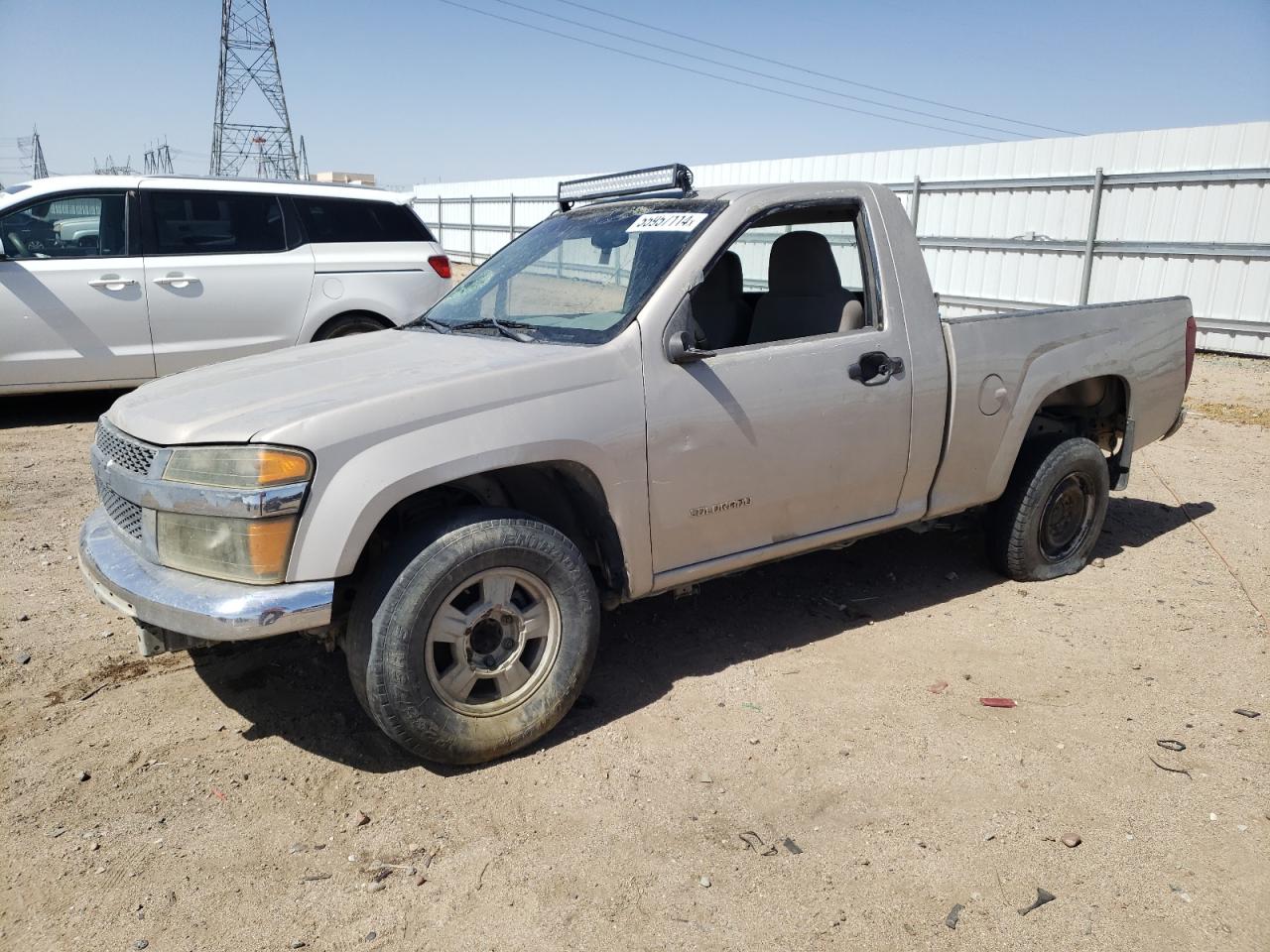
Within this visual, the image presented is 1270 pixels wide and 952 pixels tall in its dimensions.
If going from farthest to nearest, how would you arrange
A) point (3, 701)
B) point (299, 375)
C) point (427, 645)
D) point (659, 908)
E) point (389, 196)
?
point (389, 196), point (3, 701), point (299, 375), point (427, 645), point (659, 908)

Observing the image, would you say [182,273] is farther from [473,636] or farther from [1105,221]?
[1105,221]

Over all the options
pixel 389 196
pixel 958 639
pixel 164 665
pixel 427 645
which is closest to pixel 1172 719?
pixel 958 639

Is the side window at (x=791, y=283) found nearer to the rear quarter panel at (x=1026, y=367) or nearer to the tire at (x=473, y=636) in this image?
the rear quarter panel at (x=1026, y=367)

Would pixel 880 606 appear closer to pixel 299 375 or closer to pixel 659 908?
pixel 659 908

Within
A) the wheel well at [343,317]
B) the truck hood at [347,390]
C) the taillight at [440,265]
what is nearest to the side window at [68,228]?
the wheel well at [343,317]

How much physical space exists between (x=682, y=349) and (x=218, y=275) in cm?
587

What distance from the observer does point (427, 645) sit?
302 centimetres

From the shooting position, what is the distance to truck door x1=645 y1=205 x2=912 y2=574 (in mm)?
3469

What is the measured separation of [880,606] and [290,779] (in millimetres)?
2780

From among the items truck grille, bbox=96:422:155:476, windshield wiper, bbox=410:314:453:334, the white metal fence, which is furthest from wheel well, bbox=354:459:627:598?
the white metal fence

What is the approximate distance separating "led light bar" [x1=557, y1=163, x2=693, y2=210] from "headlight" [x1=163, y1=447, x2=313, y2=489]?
2.01m

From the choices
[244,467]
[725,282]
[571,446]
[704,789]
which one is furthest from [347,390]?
[725,282]

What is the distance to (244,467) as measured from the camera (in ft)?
9.23

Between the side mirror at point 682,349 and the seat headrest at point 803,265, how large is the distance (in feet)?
3.71
